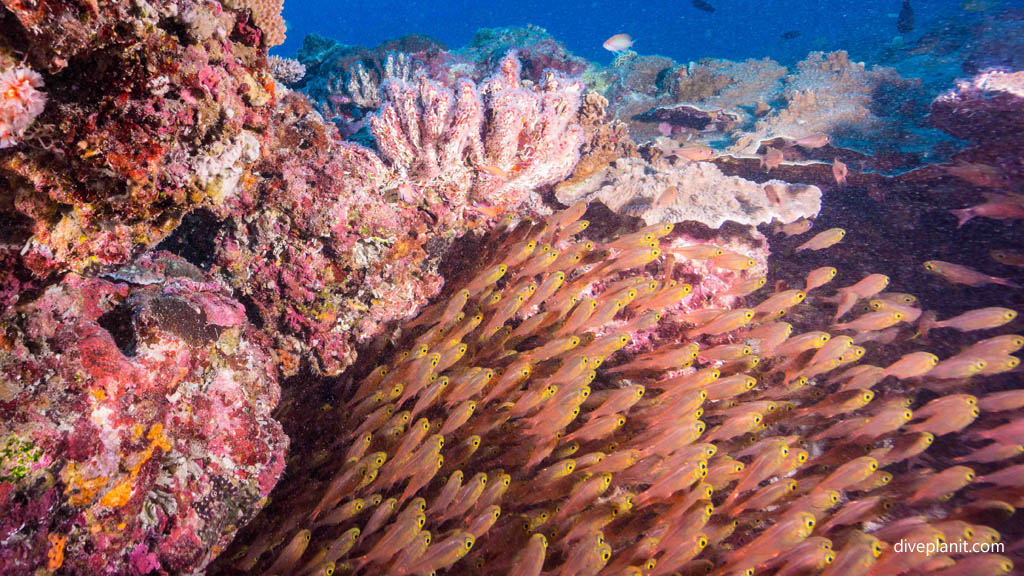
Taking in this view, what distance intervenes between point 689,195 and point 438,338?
369cm

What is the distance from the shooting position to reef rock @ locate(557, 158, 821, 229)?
536cm

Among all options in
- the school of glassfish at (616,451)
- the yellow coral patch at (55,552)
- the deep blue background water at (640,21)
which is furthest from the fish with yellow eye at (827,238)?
the deep blue background water at (640,21)

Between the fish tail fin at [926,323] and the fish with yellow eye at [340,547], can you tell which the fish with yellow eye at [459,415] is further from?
the fish tail fin at [926,323]

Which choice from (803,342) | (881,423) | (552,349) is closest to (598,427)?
(552,349)

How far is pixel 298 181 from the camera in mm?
3598

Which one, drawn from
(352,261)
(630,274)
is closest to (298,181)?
(352,261)

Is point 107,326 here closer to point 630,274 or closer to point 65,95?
point 65,95

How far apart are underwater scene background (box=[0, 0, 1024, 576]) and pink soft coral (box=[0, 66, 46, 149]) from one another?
0.01 meters

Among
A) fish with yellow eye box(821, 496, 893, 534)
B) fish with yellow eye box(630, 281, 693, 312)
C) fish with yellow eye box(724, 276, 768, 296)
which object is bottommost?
fish with yellow eye box(821, 496, 893, 534)

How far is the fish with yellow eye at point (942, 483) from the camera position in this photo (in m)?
3.78

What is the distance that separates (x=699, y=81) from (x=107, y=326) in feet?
48.7

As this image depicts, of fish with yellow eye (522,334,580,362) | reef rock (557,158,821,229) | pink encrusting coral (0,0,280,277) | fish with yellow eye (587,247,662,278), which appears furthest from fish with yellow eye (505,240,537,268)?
pink encrusting coral (0,0,280,277)
